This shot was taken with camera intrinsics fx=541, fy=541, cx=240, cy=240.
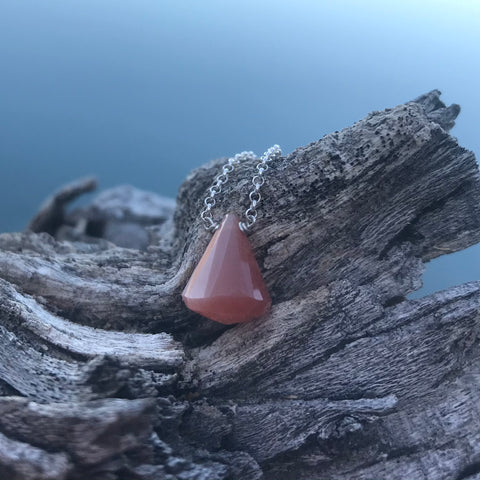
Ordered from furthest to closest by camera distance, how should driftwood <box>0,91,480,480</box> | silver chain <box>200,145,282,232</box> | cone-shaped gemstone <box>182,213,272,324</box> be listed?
silver chain <box>200,145,282,232</box> → cone-shaped gemstone <box>182,213,272,324</box> → driftwood <box>0,91,480,480</box>

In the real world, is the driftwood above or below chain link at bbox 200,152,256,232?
below

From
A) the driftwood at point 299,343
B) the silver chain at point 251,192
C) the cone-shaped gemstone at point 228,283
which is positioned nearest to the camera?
the driftwood at point 299,343

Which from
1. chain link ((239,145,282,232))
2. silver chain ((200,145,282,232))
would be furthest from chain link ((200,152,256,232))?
chain link ((239,145,282,232))

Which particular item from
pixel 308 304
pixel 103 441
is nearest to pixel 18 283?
pixel 103 441

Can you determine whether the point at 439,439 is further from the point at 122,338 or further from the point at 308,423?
the point at 122,338

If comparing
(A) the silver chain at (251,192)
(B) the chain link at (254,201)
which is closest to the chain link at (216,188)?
(A) the silver chain at (251,192)

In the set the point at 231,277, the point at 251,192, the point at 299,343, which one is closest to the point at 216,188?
the point at 251,192

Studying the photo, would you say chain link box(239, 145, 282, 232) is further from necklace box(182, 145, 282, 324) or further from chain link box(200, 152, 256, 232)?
chain link box(200, 152, 256, 232)

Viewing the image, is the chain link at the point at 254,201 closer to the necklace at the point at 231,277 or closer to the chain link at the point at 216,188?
the necklace at the point at 231,277
